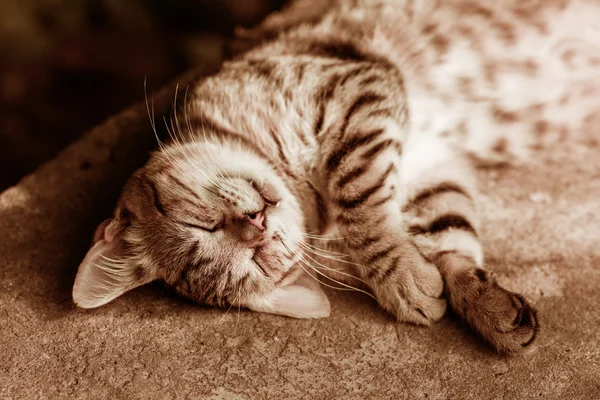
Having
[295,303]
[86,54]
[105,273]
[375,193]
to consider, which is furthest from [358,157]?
[86,54]

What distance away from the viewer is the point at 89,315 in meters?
1.77

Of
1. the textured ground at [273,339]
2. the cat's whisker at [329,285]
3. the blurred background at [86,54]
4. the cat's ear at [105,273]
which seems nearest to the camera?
the textured ground at [273,339]

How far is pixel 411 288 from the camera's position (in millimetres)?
1744

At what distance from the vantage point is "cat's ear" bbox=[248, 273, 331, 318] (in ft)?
5.85

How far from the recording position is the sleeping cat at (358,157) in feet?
5.69

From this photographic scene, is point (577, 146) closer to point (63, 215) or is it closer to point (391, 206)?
point (391, 206)

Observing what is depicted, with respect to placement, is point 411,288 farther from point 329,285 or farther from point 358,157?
point 358,157

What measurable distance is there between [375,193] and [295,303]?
1.38 ft

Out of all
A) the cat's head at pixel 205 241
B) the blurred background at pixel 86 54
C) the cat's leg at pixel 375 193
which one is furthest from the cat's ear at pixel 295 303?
the blurred background at pixel 86 54

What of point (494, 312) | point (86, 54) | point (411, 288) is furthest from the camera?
point (86, 54)

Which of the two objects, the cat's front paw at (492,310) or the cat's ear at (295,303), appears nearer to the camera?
the cat's front paw at (492,310)

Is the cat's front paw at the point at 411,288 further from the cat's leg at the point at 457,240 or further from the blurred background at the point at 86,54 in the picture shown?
the blurred background at the point at 86,54

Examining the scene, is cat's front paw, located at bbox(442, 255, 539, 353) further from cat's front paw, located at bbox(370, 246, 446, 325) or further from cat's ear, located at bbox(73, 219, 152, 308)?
cat's ear, located at bbox(73, 219, 152, 308)

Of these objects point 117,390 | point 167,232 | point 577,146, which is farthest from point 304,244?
point 577,146
